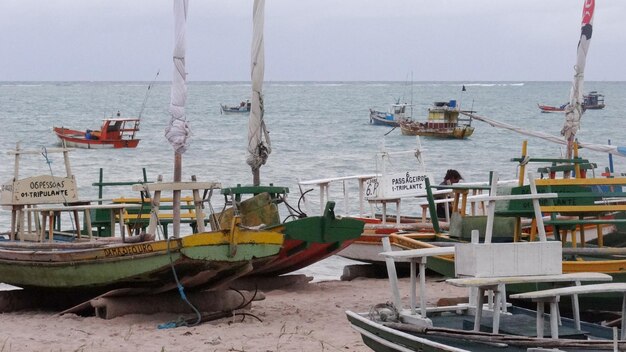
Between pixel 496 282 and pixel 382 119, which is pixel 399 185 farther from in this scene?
pixel 382 119

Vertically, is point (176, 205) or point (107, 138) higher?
point (107, 138)

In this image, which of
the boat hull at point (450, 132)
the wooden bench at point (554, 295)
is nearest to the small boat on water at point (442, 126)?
the boat hull at point (450, 132)

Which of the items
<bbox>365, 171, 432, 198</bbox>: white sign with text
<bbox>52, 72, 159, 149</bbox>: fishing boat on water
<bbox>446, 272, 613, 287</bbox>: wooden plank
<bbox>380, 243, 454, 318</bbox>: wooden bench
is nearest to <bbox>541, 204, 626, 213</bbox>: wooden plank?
<bbox>380, 243, 454, 318</bbox>: wooden bench

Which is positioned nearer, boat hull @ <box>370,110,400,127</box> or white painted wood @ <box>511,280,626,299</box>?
white painted wood @ <box>511,280,626,299</box>

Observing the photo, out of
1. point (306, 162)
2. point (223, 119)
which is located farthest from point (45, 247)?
point (223, 119)

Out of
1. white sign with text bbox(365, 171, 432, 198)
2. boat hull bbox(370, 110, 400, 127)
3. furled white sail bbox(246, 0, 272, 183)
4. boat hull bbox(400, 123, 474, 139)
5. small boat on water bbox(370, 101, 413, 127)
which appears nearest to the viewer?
furled white sail bbox(246, 0, 272, 183)

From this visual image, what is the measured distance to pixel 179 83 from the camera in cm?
1317

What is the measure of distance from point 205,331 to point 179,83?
291cm

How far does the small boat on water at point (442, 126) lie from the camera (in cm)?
6731

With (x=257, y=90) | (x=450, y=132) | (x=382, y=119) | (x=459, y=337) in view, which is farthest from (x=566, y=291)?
(x=382, y=119)

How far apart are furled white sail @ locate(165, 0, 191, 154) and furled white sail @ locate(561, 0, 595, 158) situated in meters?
6.13

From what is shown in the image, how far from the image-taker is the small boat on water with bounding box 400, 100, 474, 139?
6731cm

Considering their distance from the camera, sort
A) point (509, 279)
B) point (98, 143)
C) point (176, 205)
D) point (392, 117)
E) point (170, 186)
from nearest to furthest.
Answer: point (509, 279) → point (170, 186) → point (176, 205) → point (98, 143) → point (392, 117)

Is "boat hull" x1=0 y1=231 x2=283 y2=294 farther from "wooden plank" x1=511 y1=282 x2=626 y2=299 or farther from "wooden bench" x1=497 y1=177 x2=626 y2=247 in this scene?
"wooden plank" x1=511 y1=282 x2=626 y2=299
